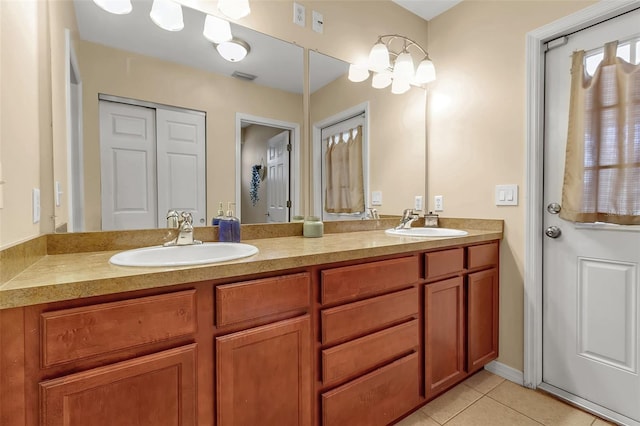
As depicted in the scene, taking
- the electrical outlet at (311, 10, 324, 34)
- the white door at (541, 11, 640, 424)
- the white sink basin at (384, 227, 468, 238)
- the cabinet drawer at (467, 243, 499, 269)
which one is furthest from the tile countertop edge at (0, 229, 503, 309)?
the electrical outlet at (311, 10, 324, 34)

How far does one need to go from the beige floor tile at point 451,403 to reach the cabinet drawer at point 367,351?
414 millimetres

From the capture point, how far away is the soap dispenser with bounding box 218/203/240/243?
4.55 ft

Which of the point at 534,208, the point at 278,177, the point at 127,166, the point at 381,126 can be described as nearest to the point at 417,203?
the point at 381,126

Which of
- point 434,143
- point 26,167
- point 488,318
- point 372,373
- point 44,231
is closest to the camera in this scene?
point 26,167

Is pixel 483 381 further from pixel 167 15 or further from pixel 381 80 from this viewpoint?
pixel 167 15

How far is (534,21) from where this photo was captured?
173 centimetres

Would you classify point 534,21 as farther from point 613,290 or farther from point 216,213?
point 216,213

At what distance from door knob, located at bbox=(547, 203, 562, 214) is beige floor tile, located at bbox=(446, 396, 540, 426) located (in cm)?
108

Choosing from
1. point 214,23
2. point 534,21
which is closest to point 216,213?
point 214,23

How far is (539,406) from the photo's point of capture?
161 centimetres

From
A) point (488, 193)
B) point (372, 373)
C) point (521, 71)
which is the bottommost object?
point (372, 373)

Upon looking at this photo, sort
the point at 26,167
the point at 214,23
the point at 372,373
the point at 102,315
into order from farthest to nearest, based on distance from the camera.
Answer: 1. the point at 214,23
2. the point at 372,373
3. the point at 26,167
4. the point at 102,315

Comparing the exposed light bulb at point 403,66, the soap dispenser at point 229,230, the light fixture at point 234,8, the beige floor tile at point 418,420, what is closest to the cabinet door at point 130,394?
the soap dispenser at point 229,230

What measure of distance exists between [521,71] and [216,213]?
1.91 m
